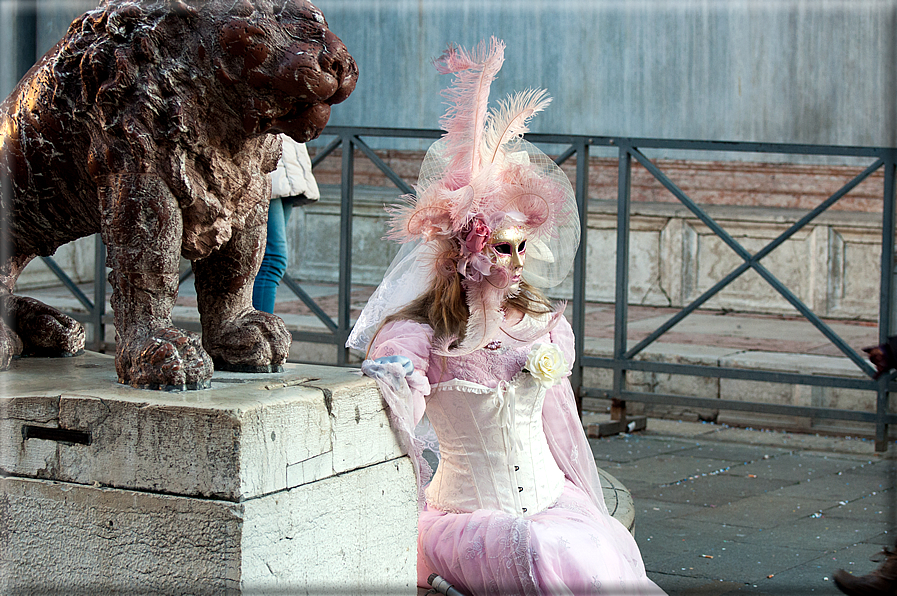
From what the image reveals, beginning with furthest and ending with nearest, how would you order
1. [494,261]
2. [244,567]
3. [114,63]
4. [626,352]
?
[626,352], [494,261], [114,63], [244,567]

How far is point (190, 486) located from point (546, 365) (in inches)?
45.4

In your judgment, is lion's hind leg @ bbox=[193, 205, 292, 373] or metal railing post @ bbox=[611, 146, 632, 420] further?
metal railing post @ bbox=[611, 146, 632, 420]

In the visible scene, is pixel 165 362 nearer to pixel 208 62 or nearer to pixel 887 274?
pixel 208 62

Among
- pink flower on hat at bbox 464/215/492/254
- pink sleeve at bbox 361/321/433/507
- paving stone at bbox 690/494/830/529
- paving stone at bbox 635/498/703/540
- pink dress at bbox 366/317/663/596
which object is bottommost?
paving stone at bbox 635/498/703/540

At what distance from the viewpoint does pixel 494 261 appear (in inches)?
110

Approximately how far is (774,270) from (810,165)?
1031 mm

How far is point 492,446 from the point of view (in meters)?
2.88

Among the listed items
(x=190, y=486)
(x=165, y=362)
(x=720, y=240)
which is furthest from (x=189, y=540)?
(x=720, y=240)

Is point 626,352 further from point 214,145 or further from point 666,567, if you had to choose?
point 214,145

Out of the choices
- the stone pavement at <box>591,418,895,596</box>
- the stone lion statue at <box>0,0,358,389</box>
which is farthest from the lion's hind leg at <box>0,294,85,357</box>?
the stone pavement at <box>591,418,895,596</box>

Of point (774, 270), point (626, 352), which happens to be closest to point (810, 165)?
point (774, 270)

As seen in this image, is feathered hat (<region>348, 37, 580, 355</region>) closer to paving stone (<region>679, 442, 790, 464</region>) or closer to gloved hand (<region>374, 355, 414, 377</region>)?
gloved hand (<region>374, 355, 414, 377</region>)

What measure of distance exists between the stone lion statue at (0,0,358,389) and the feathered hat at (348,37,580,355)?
0.55m

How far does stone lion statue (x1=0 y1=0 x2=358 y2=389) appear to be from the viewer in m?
2.16
